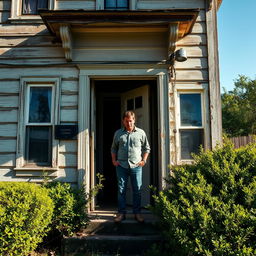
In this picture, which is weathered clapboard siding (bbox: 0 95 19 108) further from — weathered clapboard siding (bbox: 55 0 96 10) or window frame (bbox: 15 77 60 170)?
weathered clapboard siding (bbox: 55 0 96 10)

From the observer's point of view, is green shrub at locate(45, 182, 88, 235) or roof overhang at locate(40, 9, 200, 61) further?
roof overhang at locate(40, 9, 200, 61)

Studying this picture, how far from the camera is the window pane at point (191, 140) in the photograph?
189 inches

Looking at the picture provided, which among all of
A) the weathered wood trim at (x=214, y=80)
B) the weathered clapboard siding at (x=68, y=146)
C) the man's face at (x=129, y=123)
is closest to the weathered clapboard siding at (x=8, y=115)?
the weathered clapboard siding at (x=68, y=146)

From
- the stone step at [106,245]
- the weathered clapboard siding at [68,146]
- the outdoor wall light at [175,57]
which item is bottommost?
the stone step at [106,245]

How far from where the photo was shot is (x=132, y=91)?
18.8ft

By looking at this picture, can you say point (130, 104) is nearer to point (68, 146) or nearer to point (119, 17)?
point (68, 146)

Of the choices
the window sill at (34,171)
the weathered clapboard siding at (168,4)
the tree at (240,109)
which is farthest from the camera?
the tree at (240,109)

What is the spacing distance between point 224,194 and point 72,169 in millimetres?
2565

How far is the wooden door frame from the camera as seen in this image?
4605mm

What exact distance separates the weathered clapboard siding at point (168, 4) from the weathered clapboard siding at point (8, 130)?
3.22 metres

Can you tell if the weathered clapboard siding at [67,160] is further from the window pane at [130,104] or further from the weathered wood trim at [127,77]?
the window pane at [130,104]

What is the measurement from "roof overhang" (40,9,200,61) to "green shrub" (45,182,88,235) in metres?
2.46

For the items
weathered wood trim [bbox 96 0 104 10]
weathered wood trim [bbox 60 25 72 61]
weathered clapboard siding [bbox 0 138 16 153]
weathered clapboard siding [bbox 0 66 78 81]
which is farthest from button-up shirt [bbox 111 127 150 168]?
weathered wood trim [bbox 96 0 104 10]

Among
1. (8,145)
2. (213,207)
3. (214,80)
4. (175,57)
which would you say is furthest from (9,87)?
(213,207)
